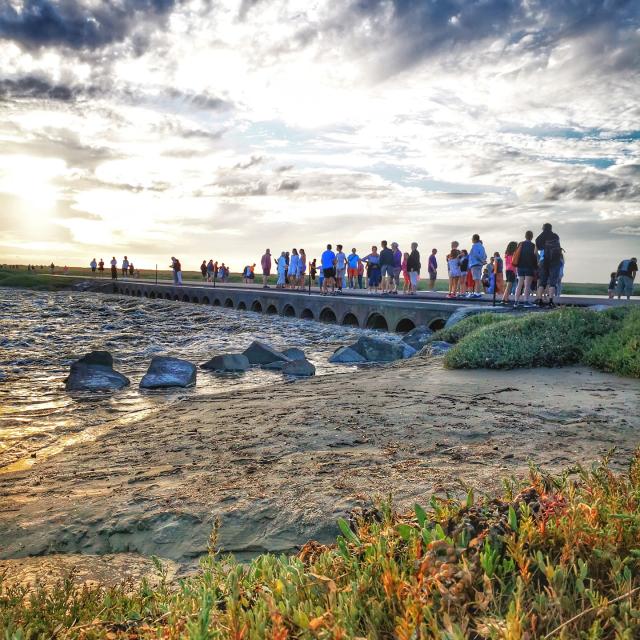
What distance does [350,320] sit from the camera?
87.5ft

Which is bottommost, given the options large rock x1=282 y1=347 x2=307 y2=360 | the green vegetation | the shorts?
large rock x1=282 y1=347 x2=307 y2=360

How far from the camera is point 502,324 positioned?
1297 cm

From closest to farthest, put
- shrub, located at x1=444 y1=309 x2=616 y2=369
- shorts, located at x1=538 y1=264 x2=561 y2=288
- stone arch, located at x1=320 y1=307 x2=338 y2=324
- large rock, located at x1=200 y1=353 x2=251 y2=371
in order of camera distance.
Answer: shrub, located at x1=444 y1=309 x2=616 y2=369 < large rock, located at x1=200 y1=353 x2=251 y2=371 < shorts, located at x1=538 y1=264 x2=561 y2=288 < stone arch, located at x1=320 y1=307 x2=338 y2=324

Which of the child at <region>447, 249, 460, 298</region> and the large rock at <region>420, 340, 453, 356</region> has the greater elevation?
the child at <region>447, 249, 460, 298</region>

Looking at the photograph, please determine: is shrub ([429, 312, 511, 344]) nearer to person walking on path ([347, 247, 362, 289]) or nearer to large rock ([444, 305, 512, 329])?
large rock ([444, 305, 512, 329])

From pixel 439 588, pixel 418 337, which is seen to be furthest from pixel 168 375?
pixel 439 588

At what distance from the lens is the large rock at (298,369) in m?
13.4

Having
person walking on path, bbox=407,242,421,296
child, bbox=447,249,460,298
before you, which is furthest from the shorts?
person walking on path, bbox=407,242,421,296

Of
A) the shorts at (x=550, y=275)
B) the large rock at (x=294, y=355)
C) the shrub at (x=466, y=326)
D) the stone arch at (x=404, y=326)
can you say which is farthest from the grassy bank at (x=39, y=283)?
the shorts at (x=550, y=275)

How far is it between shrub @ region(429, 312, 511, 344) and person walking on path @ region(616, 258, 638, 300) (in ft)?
40.1

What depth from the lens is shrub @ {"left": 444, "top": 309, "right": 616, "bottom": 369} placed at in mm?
11164

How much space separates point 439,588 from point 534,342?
10.1 metres

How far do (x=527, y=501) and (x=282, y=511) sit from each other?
1.99 metres

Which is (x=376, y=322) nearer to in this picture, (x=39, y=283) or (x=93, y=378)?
(x=93, y=378)
